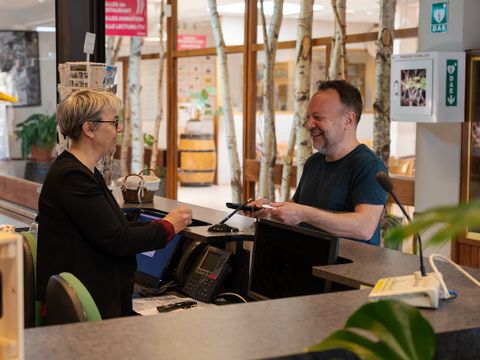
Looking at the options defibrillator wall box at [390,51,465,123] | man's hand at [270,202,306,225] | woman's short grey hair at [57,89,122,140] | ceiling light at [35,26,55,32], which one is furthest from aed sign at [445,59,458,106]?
ceiling light at [35,26,55,32]

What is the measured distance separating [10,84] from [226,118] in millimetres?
2063

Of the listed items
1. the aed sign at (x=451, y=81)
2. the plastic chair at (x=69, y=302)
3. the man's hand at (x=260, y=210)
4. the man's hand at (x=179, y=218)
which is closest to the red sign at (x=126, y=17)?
the aed sign at (x=451, y=81)

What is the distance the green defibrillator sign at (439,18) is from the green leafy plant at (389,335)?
4508 mm

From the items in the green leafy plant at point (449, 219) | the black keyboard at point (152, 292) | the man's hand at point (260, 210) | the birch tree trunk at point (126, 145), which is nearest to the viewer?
the green leafy plant at point (449, 219)

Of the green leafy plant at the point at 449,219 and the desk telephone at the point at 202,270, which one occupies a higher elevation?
the green leafy plant at the point at 449,219

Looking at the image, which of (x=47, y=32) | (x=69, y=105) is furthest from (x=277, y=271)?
A: (x=47, y=32)

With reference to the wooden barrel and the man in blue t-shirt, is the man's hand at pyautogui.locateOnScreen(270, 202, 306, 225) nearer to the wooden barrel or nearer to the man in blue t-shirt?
the man in blue t-shirt

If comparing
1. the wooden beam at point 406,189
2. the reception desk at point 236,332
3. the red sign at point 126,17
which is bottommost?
the wooden beam at point 406,189

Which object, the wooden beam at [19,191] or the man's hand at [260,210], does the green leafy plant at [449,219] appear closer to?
the man's hand at [260,210]

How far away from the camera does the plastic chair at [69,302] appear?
2.34 meters

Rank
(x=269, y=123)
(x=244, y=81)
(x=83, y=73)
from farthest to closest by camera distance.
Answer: (x=244, y=81) < (x=269, y=123) < (x=83, y=73)

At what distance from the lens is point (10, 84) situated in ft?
23.3

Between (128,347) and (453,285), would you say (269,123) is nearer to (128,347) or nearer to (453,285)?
(453,285)

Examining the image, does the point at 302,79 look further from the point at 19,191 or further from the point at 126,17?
the point at 19,191
